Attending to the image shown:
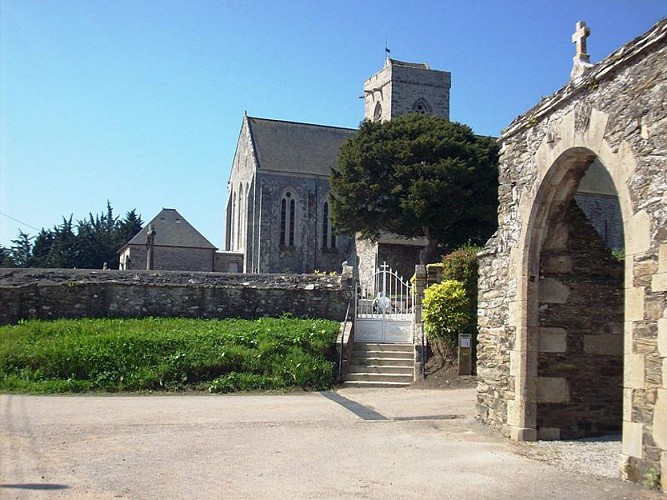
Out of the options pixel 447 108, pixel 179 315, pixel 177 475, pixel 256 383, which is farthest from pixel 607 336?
pixel 447 108

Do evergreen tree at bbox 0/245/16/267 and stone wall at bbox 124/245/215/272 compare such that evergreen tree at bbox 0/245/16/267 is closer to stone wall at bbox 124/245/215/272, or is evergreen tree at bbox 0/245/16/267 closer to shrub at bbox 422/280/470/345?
stone wall at bbox 124/245/215/272

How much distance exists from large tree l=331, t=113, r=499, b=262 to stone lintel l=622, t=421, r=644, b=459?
2643cm

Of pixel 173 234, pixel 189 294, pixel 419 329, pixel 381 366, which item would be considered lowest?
pixel 381 366

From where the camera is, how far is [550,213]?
9375 mm

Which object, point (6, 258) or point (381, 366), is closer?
point (381, 366)

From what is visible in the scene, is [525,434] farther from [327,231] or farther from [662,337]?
[327,231]

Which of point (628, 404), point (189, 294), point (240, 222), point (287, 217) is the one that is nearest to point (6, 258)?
point (240, 222)

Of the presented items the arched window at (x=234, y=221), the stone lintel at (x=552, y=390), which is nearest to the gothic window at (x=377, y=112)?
the arched window at (x=234, y=221)

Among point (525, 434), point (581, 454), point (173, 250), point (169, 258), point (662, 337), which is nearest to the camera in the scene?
point (662, 337)

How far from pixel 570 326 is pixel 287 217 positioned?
127 ft

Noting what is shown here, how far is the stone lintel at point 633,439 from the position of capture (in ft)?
21.9

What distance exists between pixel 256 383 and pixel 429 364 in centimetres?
426

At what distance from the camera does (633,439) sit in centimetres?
678

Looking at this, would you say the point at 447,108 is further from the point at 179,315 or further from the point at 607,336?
the point at 607,336
